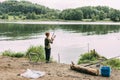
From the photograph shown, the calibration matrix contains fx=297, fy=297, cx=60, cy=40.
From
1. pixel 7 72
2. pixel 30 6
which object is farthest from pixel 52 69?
pixel 30 6

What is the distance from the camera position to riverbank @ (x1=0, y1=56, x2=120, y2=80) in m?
12.6

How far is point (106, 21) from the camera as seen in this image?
503 feet

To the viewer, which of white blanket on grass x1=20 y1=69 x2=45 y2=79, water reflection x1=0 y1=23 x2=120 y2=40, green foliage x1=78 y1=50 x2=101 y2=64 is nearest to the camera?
white blanket on grass x1=20 y1=69 x2=45 y2=79

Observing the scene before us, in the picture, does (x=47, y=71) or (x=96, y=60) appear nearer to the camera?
(x=47, y=71)

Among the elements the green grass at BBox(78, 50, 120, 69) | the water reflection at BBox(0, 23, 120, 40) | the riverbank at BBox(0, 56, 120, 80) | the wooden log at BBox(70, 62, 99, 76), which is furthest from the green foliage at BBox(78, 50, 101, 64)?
the water reflection at BBox(0, 23, 120, 40)

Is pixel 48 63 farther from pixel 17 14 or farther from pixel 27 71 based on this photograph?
pixel 17 14

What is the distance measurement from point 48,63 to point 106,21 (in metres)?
140

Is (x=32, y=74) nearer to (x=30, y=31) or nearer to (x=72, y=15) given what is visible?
(x=30, y=31)

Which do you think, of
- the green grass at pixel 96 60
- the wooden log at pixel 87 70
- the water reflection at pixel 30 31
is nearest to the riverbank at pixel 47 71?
the wooden log at pixel 87 70

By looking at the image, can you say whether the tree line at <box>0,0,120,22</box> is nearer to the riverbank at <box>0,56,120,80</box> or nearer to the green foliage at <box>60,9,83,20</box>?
the green foliage at <box>60,9,83,20</box>

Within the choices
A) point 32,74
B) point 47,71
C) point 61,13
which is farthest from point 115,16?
point 32,74

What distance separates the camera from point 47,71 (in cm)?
1374

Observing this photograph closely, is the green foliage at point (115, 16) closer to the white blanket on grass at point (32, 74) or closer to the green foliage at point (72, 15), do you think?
the green foliage at point (72, 15)

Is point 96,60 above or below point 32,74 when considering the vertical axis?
below
